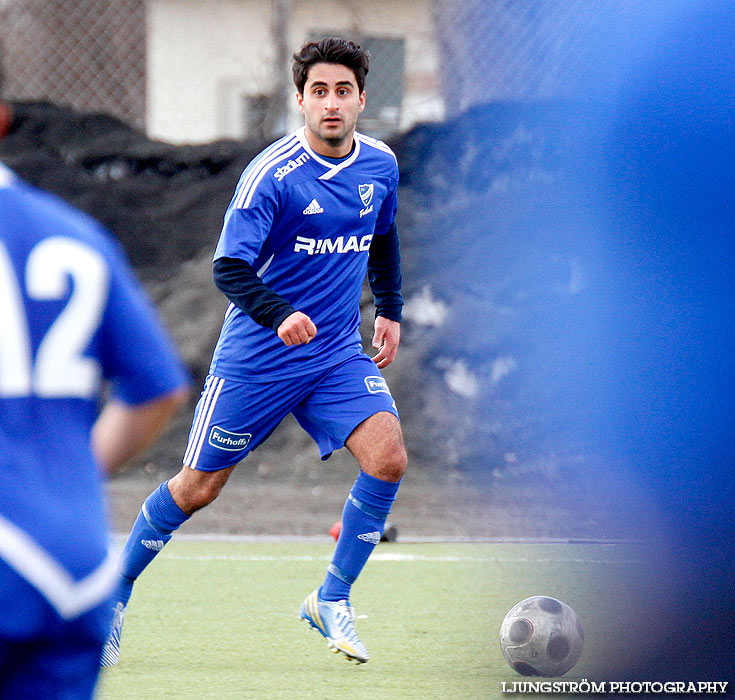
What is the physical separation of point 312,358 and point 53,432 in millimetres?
2871

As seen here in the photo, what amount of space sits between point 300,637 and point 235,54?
8.39 m

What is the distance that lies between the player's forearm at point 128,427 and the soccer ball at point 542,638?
208cm

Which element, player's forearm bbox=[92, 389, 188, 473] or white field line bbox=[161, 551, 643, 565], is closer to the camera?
player's forearm bbox=[92, 389, 188, 473]

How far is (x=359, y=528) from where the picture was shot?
4.75m

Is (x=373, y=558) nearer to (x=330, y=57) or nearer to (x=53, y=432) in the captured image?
(x=330, y=57)

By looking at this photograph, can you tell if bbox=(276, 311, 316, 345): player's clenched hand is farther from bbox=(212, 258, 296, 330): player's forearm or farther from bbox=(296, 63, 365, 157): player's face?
bbox=(296, 63, 365, 157): player's face

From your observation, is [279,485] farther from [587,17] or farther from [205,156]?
[587,17]

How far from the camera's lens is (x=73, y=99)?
12.9 m

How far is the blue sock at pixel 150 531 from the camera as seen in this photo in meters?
4.72

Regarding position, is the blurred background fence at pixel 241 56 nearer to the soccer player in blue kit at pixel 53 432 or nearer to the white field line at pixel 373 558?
the white field line at pixel 373 558

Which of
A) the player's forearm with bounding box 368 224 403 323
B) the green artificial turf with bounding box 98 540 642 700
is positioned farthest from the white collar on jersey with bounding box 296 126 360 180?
the green artificial turf with bounding box 98 540 642 700

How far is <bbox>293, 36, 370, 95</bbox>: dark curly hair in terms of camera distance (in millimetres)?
4789

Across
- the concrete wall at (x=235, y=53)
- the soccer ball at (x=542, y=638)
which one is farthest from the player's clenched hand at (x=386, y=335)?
the concrete wall at (x=235, y=53)

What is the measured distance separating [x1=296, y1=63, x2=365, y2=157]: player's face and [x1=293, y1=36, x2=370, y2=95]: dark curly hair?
0.02 metres
